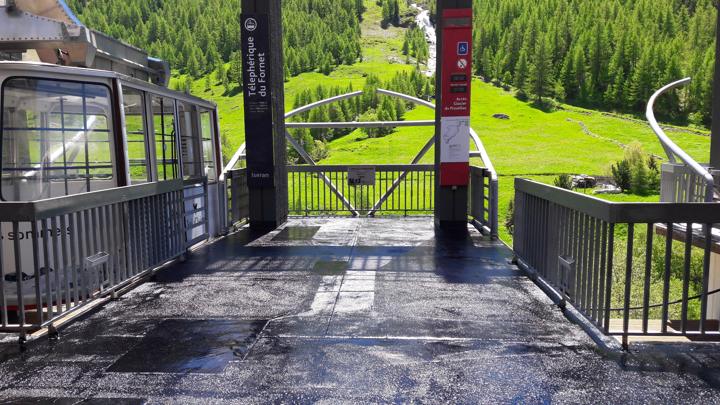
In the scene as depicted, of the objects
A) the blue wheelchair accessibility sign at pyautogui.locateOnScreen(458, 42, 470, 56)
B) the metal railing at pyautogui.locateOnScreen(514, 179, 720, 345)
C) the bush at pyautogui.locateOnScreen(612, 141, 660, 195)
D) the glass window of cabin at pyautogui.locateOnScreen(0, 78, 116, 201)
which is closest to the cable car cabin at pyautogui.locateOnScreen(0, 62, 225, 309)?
the glass window of cabin at pyautogui.locateOnScreen(0, 78, 116, 201)

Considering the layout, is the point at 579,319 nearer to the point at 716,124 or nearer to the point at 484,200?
the point at 484,200

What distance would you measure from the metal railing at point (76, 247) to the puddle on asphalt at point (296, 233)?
2.60 metres

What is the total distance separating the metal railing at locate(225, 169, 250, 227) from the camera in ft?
35.1

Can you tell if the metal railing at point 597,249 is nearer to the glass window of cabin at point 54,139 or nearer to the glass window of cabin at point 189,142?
the glass window of cabin at point 54,139

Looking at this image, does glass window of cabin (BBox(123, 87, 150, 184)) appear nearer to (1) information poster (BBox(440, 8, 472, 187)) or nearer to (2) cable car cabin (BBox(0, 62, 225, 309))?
(2) cable car cabin (BBox(0, 62, 225, 309))

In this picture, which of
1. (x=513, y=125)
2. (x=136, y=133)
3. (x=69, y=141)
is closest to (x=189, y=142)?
(x=136, y=133)

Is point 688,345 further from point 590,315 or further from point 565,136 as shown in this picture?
point 565,136

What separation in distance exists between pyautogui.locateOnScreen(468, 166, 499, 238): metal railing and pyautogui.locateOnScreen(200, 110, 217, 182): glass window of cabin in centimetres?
504

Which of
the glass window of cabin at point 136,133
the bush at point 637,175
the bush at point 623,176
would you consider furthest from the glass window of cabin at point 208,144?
the bush at point 623,176

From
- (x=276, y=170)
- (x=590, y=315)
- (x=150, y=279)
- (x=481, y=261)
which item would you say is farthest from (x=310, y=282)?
(x=276, y=170)

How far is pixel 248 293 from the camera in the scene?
6.00m

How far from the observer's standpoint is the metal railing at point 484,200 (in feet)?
31.4

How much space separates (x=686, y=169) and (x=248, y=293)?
30.0 feet

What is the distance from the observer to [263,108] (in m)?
10.5
